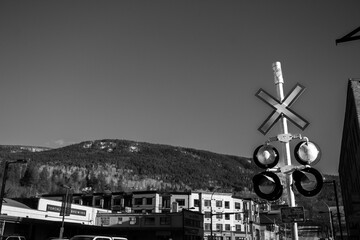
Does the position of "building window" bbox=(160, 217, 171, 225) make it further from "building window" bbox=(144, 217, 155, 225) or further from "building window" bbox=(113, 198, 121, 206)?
"building window" bbox=(113, 198, 121, 206)

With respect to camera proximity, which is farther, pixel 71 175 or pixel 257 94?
pixel 71 175

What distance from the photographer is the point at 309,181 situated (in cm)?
415

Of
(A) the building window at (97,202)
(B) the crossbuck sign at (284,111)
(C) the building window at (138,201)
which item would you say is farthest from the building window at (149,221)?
(B) the crossbuck sign at (284,111)

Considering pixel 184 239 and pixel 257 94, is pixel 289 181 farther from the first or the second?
pixel 184 239

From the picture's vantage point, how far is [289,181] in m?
4.31

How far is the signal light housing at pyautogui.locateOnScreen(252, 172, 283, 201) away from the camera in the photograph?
14.3 ft

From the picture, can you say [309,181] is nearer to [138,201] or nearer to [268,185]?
[268,185]

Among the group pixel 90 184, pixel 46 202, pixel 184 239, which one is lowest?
pixel 184 239

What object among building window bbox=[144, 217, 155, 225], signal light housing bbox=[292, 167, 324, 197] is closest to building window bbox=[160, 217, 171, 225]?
building window bbox=[144, 217, 155, 225]

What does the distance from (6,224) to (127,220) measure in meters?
25.6

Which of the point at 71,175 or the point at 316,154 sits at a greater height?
the point at 71,175

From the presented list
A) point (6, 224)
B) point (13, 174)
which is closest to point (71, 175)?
point (13, 174)

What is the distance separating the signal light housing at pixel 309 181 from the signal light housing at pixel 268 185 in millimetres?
261

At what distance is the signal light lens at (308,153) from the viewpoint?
419cm
